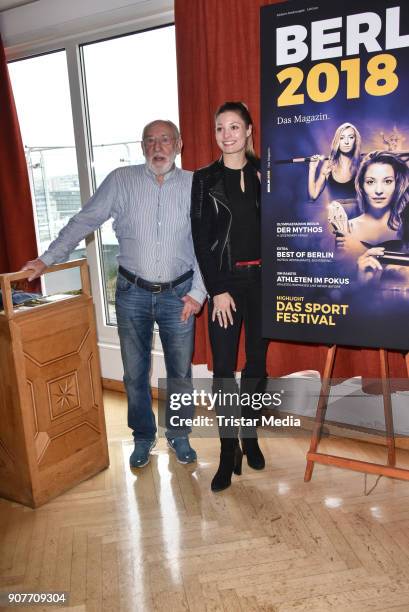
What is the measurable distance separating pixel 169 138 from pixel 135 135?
3.87ft

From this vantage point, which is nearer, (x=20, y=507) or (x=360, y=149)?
(x=360, y=149)

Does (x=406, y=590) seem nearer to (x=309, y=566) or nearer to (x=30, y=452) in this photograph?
(x=309, y=566)

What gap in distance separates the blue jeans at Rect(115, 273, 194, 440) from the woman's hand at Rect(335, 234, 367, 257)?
0.75 metres

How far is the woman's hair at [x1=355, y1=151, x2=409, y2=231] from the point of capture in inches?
71.4

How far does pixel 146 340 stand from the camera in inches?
97.7

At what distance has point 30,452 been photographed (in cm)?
219

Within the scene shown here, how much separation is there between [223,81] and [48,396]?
1710 millimetres

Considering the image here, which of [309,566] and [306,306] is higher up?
[306,306]

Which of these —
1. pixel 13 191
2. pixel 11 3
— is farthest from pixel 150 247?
pixel 11 3

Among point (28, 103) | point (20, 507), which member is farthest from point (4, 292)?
point (28, 103)

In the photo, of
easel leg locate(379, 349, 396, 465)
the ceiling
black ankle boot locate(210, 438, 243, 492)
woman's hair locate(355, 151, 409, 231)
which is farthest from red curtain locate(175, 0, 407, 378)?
the ceiling

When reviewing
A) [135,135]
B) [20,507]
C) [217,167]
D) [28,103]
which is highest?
Result: [28,103]

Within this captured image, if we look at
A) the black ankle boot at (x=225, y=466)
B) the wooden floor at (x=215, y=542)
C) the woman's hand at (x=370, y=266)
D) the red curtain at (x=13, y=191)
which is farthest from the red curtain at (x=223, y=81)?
the red curtain at (x=13, y=191)

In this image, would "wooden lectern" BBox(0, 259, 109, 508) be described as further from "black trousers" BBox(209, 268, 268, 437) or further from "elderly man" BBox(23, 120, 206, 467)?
"black trousers" BBox(209, 268, 268, 437)
